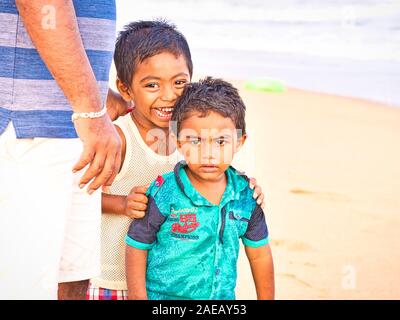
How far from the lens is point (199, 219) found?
2867 mm

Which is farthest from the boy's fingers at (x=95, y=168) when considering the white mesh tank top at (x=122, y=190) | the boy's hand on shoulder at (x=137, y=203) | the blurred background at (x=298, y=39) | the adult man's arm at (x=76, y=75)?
the blurred background at (x=298, y=39)

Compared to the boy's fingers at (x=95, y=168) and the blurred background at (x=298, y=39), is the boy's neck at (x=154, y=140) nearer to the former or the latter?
the boy's fingers at (x=95, y=168)

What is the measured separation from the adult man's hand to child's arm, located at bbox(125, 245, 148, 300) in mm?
412

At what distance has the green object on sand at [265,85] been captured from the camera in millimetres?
10594

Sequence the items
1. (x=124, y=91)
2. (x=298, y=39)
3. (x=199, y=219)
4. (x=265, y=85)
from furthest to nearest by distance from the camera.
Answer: (x=298, y=39) → (x=265, y=85) → (x=124, y=91) → (x=199, y=219)

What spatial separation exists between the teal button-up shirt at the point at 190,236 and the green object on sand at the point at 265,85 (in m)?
7.67

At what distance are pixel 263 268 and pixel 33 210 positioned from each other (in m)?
0.95

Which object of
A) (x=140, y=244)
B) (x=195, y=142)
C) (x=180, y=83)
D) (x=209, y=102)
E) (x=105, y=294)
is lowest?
(x=105, y=294)

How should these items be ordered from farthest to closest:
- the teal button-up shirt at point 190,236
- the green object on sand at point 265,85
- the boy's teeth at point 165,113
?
1. the green object on sand at point 265,85
2. the boy's teeth at point 165,113
3. the teal button-up shirt at point 190,236

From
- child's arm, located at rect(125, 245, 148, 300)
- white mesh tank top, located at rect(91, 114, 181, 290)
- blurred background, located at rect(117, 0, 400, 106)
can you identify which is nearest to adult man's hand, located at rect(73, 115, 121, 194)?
child's arm, located at rect(125, 245, 148, 300)

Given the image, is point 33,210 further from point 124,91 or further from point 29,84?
point 124,91

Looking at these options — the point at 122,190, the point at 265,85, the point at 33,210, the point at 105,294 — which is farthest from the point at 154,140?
the point at 265,85

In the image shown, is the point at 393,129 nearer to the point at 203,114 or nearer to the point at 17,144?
the point at 203,114

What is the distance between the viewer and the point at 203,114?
289cm
